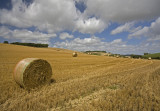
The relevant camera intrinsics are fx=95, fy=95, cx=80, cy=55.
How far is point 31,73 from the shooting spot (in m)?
5.02

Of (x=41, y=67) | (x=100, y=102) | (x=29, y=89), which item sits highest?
(x=41, y=67)

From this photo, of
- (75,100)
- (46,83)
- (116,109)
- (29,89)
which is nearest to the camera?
(116,109)

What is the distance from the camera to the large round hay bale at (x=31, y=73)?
4.74 m

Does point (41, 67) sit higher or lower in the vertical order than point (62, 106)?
higher

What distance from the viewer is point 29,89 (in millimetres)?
4832

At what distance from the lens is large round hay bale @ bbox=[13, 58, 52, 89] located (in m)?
4.74

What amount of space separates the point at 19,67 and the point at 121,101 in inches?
199

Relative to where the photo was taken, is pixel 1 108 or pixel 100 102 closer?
pixel 1 108

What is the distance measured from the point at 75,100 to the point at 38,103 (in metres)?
1.38

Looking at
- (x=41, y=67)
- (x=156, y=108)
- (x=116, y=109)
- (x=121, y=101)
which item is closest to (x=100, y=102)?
(x=116, y=109)

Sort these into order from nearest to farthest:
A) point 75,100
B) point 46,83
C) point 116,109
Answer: point 116,109 < point 75,100 < point 46,83

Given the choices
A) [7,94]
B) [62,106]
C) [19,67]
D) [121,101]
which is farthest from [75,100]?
[19,67]

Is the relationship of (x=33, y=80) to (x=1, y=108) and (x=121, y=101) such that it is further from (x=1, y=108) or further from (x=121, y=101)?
(x=121, y=101)

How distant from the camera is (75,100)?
3.84 m
